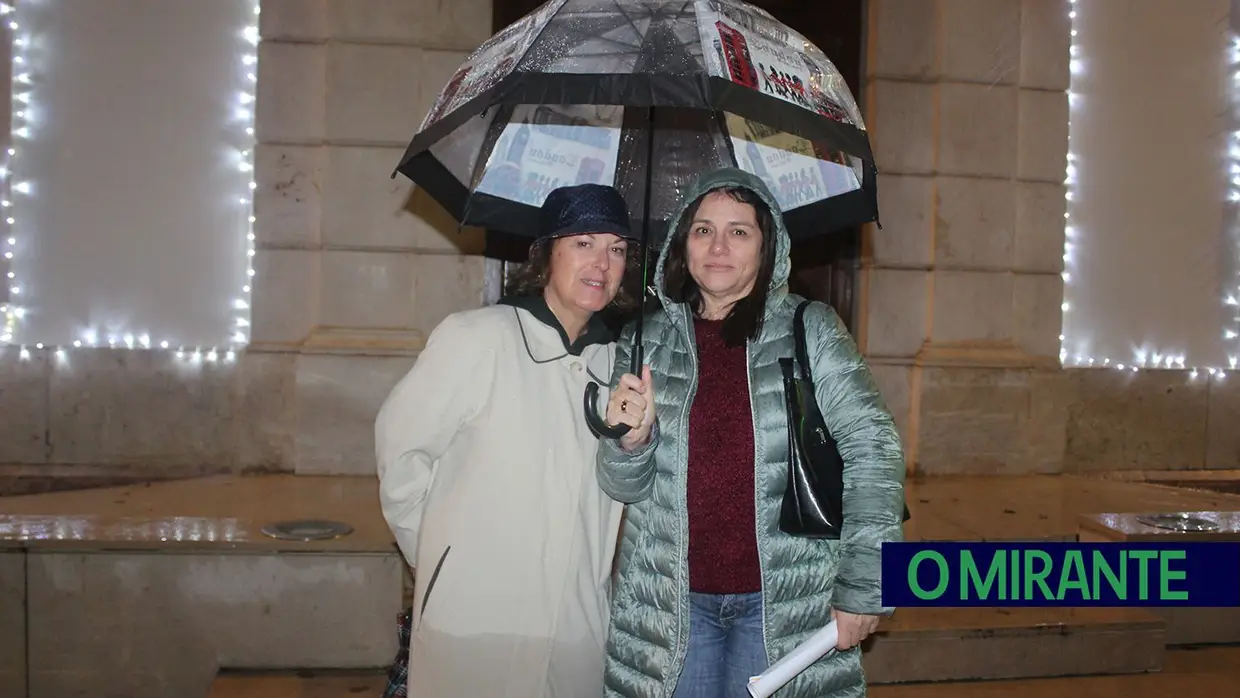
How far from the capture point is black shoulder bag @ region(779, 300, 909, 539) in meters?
2.33

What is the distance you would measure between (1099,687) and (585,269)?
3.36 m

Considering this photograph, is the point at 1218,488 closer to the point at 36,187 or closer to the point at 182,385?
the point at 182,385

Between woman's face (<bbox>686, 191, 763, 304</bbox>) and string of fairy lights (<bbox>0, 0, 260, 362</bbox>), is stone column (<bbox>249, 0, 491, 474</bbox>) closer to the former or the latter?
string of fairy lights (<bbox>0, 0, 260, 362</bbox>)

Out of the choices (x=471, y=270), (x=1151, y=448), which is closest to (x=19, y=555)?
(x=471, y=270)

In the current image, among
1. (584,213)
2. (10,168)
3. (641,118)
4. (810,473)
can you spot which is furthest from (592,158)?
(10,168)

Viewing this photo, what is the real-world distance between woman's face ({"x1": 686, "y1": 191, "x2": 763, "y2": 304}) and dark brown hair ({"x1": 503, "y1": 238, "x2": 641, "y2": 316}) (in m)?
0.25

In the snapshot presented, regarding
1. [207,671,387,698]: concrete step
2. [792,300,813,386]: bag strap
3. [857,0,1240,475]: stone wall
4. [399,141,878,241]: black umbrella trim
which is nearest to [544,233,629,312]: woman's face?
[399,141,878,241]: black umbrella trim

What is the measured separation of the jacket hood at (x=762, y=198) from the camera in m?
2.47

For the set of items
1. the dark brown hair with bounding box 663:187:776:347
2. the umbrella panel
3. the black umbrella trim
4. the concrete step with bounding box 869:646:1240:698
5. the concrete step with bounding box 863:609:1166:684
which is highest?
the umbrella panel

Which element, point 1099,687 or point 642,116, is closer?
point 642,116

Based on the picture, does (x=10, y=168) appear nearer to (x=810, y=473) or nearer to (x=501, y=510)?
(x=501, y=510)

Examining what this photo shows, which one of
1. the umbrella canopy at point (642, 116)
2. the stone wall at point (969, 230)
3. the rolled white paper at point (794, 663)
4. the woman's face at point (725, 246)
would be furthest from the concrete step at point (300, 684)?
the stone wall at point (969, 230)

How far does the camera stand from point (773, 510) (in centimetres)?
238

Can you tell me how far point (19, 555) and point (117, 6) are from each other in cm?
436
